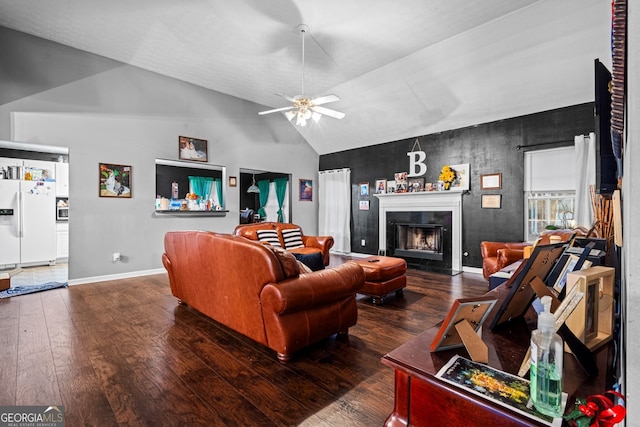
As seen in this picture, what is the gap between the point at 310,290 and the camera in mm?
2170

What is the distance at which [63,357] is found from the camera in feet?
7.55

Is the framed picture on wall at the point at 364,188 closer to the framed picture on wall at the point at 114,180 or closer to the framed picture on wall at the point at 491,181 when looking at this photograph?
the framed picture on wall at the point at 491,181

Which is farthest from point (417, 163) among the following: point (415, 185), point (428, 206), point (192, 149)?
point (192, 149)

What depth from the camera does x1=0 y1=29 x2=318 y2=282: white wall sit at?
14.3 feet

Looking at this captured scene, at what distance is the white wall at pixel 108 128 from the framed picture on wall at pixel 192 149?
105 mm

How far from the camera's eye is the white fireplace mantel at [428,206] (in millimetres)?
5648

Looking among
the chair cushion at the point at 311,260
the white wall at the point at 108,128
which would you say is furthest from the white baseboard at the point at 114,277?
the chair cushion at the point at 311,260

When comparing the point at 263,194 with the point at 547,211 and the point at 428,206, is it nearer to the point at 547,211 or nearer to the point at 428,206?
the point at 428,206

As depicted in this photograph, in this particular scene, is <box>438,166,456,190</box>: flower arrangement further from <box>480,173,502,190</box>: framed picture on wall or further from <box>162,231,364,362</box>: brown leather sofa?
<box>162,231,364,362</box>: brown leather sofa

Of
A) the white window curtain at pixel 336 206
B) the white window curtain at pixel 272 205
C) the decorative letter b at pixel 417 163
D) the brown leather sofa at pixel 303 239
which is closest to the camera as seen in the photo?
the brown leather sofa at pixel 303 239

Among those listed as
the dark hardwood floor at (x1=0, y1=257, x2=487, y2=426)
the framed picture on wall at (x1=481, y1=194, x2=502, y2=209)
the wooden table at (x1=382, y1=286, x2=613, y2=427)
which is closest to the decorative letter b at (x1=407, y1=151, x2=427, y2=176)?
the framed picture on wall at (x1=481, y1=194, x2=502, y2=209)

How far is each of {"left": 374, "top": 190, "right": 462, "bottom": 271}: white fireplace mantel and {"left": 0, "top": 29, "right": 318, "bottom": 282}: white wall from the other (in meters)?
3.23

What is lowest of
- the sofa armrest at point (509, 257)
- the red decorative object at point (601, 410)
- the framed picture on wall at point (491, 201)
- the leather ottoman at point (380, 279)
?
the leather ottoman at point (380, 279)

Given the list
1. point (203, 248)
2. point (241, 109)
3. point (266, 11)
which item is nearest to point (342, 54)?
point (266, 11)
